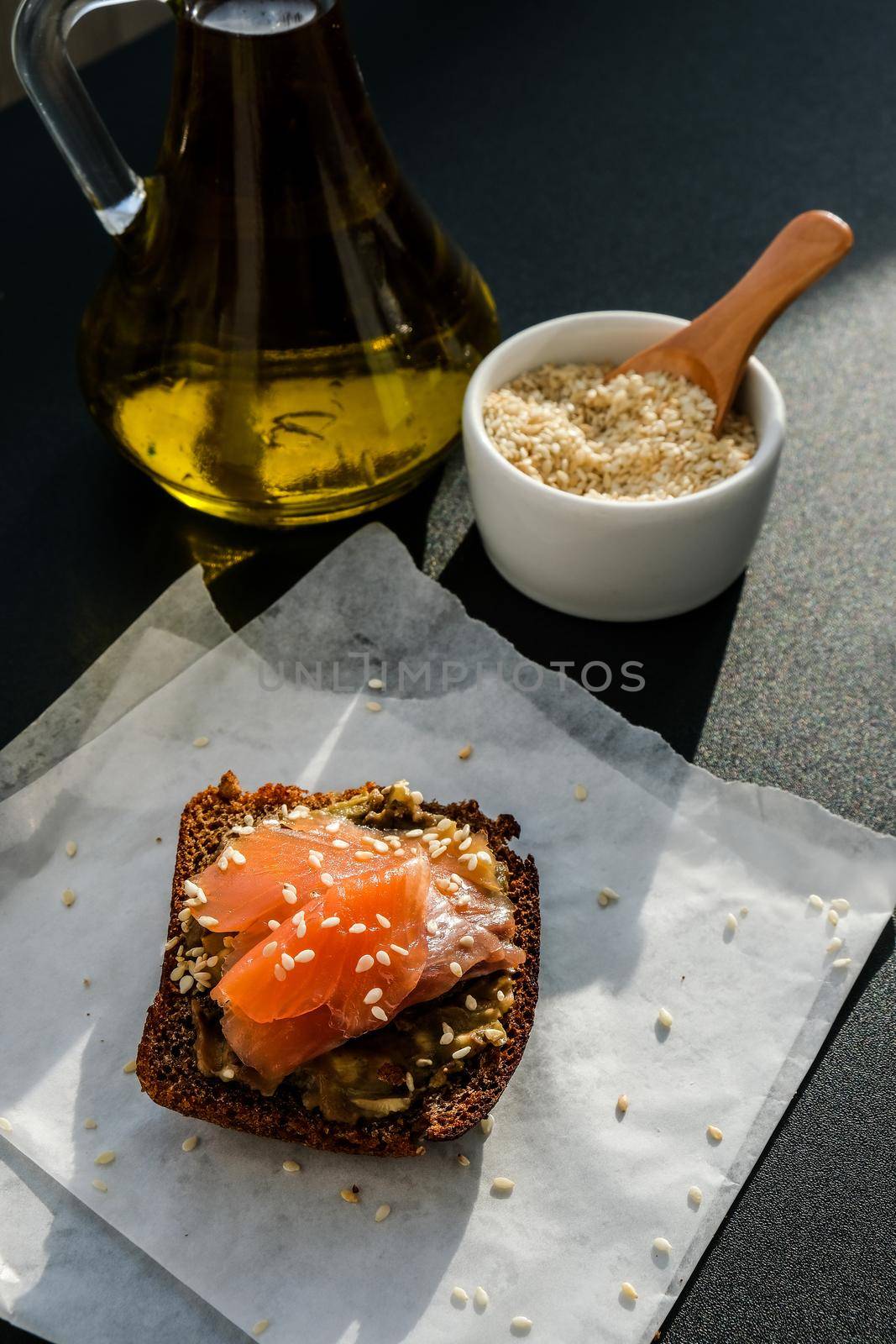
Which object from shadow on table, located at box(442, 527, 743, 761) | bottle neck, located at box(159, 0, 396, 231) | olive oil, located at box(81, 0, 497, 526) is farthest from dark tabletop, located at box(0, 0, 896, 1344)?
bottle neck, located at box(159, 0, 396, 231)

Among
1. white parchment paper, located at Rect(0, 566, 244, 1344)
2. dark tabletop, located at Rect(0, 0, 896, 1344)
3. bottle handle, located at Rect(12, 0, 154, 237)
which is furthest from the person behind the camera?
bottle handle, located at Rect(12, 0, 154, 237)

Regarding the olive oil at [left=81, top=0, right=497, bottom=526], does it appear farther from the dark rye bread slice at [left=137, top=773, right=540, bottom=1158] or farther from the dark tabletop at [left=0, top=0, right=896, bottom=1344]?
the dark rye bread slice at [left=137, top=773, right=540, bottom=1158]

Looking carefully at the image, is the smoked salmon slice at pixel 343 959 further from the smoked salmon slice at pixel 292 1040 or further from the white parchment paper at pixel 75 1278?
the white parchment paper at pixel 75 1278

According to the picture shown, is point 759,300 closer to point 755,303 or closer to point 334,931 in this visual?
point 755,303

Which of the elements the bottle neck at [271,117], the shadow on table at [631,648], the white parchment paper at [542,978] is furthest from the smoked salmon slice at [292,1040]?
the bottle neck at [271,117]

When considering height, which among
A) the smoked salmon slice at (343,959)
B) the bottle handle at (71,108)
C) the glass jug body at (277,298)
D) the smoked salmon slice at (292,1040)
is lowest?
the smoked salmon slice at (292,1040)

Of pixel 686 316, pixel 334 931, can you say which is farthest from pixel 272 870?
pixel 686 316
